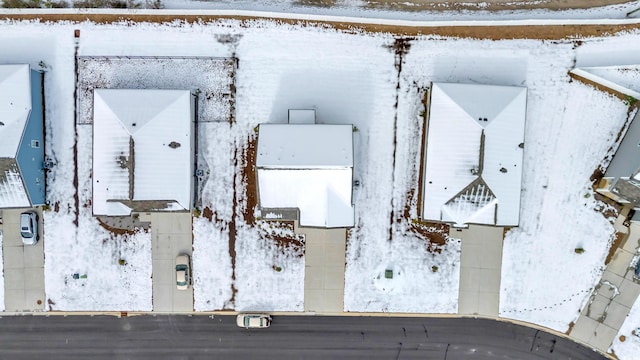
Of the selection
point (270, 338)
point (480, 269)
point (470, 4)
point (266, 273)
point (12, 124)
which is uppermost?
point (470, 4)

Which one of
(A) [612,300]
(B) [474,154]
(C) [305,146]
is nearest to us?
(B) [474,154]

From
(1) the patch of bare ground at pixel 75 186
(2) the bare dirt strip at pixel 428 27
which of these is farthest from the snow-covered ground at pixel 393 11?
(1) the patch of bare ground at pixel 75 186

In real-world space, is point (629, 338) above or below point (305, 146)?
below

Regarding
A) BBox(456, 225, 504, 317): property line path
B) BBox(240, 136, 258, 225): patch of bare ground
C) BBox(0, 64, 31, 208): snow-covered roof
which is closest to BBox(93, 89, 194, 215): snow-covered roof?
BBox(240, 136, 258, 225): patch of bare ground

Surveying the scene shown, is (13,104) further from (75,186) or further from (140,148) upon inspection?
(140,148)

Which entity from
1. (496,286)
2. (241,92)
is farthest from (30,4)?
(496,286)

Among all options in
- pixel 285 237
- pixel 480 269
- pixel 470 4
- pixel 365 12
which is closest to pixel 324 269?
pixel 285 237
